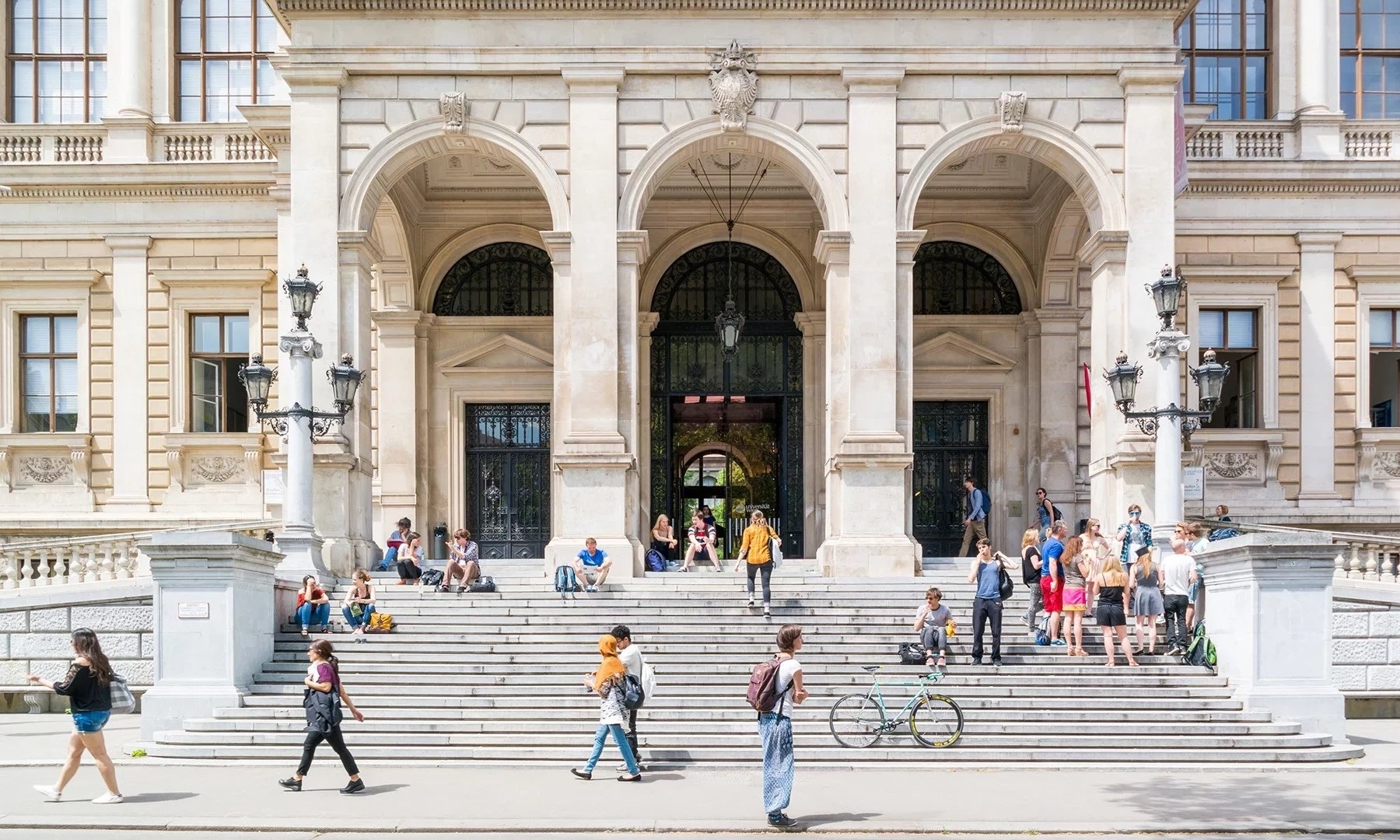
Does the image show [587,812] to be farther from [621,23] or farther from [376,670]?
[621,23]

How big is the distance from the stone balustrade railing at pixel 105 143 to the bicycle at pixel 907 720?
65.5 ft

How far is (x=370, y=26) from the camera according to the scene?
85.4ft

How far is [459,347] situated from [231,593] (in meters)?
14.0

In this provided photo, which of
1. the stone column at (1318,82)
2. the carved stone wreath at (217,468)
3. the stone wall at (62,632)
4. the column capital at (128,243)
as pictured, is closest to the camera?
the stone wall at (62,632)

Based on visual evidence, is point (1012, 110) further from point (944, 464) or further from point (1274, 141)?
point (944, 464)

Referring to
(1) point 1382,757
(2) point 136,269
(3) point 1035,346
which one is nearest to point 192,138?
(2) point 136,269

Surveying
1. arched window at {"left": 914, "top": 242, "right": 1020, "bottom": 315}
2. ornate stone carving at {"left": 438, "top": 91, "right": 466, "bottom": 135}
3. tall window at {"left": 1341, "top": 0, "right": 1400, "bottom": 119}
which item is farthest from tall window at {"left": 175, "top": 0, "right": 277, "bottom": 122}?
tall window at {"left": 1341, "top": 0, "right": 1400, "bottom": 119}

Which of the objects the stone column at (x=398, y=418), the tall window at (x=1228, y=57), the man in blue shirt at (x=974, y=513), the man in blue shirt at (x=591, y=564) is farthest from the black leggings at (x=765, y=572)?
the tall window at (x=1228, y=57)

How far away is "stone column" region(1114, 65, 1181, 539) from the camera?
83.8ft

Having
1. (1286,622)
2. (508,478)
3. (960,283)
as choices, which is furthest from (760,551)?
(960,283)

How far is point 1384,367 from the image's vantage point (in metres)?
31.5

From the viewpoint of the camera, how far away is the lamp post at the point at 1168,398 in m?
22.0

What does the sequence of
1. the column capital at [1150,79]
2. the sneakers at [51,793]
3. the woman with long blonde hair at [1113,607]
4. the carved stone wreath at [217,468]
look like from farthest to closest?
the carved stone wreath at [217,468], the column capital at [1150,79], the woman with long blonde hair at [1113,607], the sneakers at [51,793]

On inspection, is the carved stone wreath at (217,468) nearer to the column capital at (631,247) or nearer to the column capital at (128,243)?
the column capital at (128,243)
